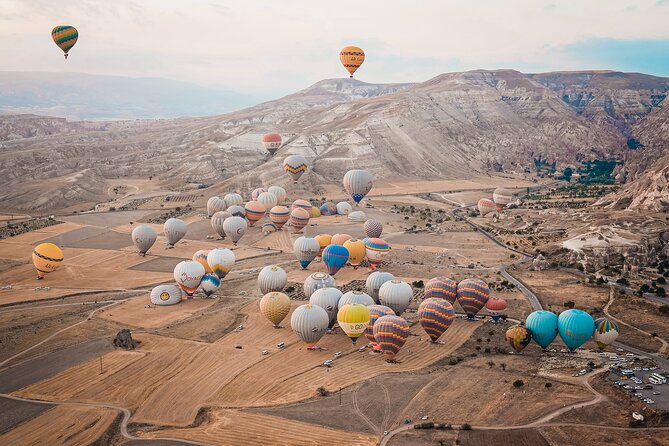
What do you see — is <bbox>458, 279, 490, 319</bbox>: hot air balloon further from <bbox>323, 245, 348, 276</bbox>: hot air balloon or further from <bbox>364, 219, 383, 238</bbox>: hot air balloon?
<bbox>364, 219, 383, 238</bbox>: hot air balloon

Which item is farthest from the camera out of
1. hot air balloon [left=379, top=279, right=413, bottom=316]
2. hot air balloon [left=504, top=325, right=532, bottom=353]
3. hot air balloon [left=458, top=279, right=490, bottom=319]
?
hot air balloon [left=458, top=279, right=490, bottom=319]

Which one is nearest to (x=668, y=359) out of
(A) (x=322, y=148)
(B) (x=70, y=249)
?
(B) (x=70, y=249)

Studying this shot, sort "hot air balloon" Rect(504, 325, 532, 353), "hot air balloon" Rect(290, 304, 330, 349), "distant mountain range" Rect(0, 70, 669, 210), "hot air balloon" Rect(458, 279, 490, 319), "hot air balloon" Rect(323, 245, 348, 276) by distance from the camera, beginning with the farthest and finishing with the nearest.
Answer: "distant mountain range" Rect(0, 70, 669, 210) < "hot air balloon" Rect(323, 245, 348, 276) < "hot air balloon" Rect(458, 279, 490, 319) < "hot air balloon" Rect(290, 304, 330, 349) < "hot air balloon" Rect(504, 325, 532, 353)

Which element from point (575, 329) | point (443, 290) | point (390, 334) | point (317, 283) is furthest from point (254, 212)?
point (575, 329)

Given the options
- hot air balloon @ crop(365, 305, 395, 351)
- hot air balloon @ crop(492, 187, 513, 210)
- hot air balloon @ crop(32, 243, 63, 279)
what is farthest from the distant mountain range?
hot air balloon @ crop(365, 305, 395, 351)

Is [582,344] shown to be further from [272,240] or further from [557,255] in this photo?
[272,240]

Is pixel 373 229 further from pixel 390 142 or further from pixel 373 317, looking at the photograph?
pixel 390 142
